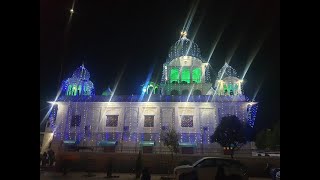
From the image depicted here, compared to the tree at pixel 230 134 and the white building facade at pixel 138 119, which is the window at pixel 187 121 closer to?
the white building facade at pixel 138 119

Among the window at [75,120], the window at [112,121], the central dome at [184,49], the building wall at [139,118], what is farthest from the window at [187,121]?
the window at [75,120]

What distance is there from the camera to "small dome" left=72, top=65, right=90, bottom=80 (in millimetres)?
40431

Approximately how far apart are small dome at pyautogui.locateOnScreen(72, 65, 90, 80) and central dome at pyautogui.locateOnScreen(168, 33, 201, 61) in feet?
37.1

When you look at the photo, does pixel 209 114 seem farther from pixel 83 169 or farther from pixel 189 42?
pixel 83 169

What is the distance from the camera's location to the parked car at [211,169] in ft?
36.5

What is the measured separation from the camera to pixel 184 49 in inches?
1646

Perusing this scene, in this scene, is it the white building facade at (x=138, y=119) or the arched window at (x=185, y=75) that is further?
the arched window at (x=185, y=75)

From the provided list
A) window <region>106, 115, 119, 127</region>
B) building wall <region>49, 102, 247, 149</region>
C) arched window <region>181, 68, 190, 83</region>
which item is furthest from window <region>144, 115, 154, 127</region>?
arched window <region>181, 68, 190, 83</region>

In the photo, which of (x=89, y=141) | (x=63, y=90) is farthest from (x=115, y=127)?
(x=63, y=90)

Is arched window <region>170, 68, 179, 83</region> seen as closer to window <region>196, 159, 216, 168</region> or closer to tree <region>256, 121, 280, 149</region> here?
tree <region>256, 121, 280, 149</region>

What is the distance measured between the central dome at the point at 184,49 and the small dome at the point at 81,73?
1129cm

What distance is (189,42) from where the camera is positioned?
4219 cm

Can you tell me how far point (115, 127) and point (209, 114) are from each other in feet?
35.0

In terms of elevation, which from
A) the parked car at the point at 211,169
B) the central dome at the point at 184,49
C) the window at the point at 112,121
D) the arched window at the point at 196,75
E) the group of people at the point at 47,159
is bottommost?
the group of people at the point at 47,159
